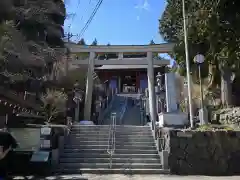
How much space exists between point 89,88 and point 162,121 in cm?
920

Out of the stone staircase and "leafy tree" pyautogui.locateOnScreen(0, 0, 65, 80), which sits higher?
"leafy tree" pyautogui.locateOnScreen(0, 0, 65, 80)

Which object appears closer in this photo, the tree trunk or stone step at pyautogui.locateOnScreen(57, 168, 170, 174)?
stone step at pyautogui.locateOnScreen(57, 168, 170, 174)

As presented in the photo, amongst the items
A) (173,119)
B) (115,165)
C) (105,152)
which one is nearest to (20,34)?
(105,152)

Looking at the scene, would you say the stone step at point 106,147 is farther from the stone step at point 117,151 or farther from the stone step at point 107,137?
the stone step at point 107,137

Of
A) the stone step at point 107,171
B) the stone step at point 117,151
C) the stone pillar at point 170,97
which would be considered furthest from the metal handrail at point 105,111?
the stone step at point 107,171

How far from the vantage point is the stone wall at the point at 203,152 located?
34.5ft

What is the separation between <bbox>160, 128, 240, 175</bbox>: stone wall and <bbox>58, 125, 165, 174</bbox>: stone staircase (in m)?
0.89

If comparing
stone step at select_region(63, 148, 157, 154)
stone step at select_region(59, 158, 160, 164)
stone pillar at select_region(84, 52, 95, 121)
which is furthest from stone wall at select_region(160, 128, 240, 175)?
stone pillar at select_region(84, 52, 95, 121)

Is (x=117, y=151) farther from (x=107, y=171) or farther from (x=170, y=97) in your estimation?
(x=170, y=97)

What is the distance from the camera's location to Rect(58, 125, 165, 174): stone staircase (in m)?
10.4

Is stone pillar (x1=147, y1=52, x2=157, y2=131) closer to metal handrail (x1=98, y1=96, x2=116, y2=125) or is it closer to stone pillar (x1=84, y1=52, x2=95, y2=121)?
metal handrail (x1=98, y1=96, x2=116, y2=125)

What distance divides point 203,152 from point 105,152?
14.1 ft

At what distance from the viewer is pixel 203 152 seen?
421 inches

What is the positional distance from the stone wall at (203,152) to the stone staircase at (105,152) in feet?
2.92
